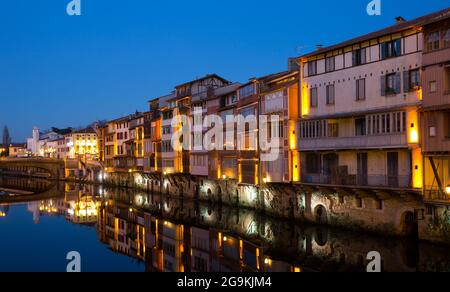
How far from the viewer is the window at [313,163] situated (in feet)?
140

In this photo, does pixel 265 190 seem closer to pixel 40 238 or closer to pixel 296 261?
pixel 296 261

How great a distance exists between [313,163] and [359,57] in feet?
32.9

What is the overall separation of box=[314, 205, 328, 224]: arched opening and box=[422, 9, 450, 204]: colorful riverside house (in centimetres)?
1027

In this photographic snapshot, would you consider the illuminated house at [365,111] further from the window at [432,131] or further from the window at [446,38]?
the window at [446,38]

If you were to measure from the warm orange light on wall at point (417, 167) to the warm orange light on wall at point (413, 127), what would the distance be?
781 mm

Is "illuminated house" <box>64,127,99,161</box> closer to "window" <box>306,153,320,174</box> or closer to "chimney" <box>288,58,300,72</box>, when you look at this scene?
"chimney" <box>288,58,300,72</box>

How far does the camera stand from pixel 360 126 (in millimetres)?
38344

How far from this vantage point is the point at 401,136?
110 ft

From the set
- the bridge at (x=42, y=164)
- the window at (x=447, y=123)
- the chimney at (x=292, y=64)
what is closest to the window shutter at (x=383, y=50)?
the window at (x=447, y=123)

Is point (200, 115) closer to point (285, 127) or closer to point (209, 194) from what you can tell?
point (209, 194)

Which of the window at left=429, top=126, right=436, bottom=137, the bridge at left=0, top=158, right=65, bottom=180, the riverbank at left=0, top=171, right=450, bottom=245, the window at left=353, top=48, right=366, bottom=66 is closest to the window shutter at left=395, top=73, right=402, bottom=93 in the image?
the window at left=353, top=48, right=366, bottom=66

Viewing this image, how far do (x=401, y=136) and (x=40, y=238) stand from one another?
3201 cm
